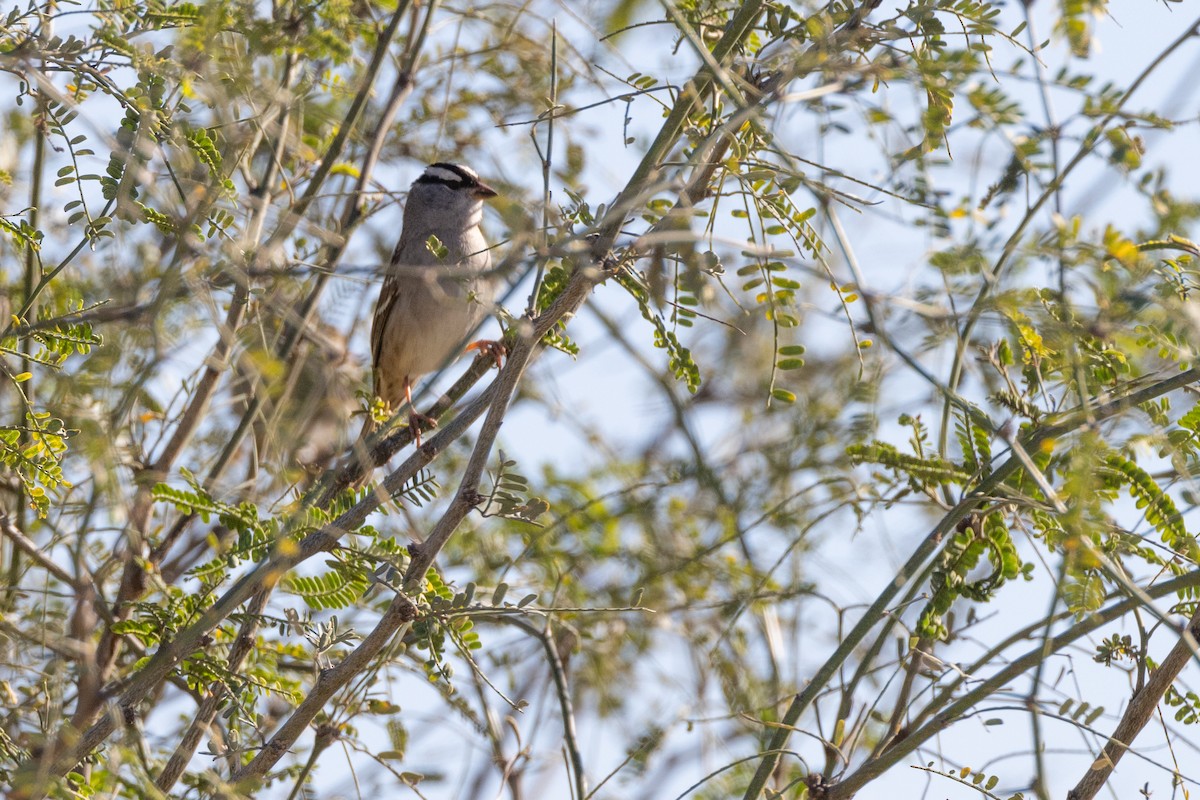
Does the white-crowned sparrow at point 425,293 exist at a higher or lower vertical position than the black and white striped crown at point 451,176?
lower

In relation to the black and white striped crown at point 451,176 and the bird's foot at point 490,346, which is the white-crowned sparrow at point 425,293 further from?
the bird's foot at point 490,346

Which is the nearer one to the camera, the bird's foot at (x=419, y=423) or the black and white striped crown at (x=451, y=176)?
the bird's foot at (x=419, y=423)

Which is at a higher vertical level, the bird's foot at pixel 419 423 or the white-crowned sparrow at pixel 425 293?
the white-crowned sparrow at pixel 425 293

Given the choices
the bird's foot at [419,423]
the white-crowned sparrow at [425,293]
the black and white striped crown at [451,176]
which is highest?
the black and white striped crown at [451,176]

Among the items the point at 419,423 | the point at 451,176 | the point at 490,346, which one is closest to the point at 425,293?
the point at 451,176

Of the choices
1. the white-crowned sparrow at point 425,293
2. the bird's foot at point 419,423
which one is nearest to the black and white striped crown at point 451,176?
the white-crowned sparrow at point 425,293

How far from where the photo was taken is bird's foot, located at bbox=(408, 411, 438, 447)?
4703 mm

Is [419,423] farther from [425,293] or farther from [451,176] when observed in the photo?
[451,176]

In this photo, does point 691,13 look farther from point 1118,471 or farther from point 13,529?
point 13,529

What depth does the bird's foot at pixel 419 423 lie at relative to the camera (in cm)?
470

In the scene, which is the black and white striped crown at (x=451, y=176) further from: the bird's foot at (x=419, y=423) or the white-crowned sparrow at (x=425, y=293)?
the bird's foot at (x=419, y=423)

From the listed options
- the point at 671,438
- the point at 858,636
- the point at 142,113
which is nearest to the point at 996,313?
the point at 858,636

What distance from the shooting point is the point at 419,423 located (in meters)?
4.81

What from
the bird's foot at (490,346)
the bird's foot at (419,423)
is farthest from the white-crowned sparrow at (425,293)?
the bird's foot at (419,423)
